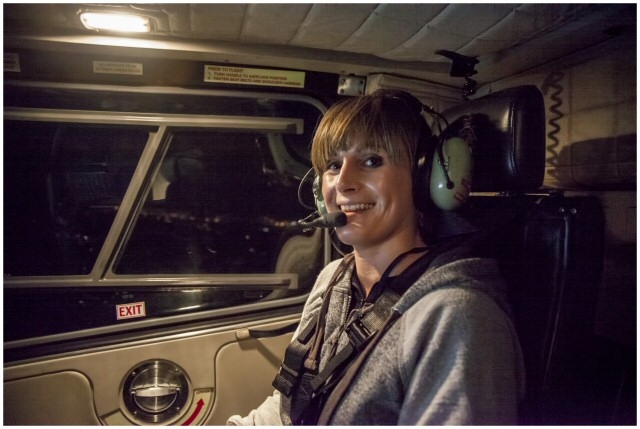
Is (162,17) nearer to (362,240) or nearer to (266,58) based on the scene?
(266,58)

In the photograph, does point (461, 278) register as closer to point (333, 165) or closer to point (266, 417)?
point (333, 165)

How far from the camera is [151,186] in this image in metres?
2.23

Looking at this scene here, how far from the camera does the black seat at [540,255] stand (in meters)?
1.22

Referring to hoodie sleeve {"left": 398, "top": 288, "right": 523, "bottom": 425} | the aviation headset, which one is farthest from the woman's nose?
hoodie sleeve {"left": 398, "top": 288, "right": 523, "bottom": 425}

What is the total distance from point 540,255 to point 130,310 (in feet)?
6.66

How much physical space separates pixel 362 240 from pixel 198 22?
1.03 m

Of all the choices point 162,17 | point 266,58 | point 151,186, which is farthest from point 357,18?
point 151,186

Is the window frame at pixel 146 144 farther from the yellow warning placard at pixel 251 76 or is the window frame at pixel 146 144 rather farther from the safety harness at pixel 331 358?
the safety harness at pixel 331 358

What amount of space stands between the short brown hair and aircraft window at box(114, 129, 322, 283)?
0.89m

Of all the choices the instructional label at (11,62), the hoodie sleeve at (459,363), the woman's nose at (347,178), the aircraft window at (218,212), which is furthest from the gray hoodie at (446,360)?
the instructional label at (11,62)

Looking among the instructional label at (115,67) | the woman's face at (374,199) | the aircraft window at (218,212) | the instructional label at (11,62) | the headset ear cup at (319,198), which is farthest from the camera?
the aircraft window at (218,212)

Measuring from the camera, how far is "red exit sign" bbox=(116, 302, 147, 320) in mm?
2230

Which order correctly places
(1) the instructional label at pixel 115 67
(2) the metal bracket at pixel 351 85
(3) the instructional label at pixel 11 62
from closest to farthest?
1. (3) the instructional label at pixel 11 62
2. (1) the instructional label at pixel 115 67
3. (2) the metal bracket at pixel 351 85

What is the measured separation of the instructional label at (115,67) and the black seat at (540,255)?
1.53 metres
